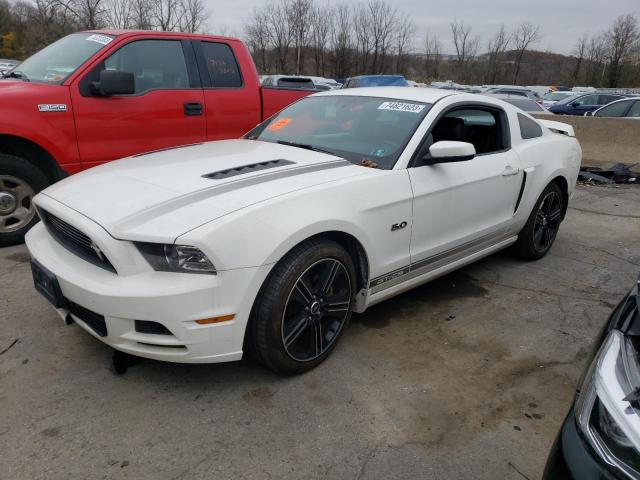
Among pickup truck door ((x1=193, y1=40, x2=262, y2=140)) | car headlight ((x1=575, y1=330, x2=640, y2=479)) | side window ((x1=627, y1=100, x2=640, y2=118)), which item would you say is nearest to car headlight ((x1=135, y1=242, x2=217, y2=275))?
car headlight ((x1=575, y1=330, x2=640, y2=479))

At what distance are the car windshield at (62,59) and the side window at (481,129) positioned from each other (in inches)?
127

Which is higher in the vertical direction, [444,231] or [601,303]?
[444,231]

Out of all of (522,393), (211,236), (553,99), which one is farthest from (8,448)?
(553,99)

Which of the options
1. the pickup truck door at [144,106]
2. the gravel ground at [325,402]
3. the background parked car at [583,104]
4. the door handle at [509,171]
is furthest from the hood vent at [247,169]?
the background parked car at [583,104]

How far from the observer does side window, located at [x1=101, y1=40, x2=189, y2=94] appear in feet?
15.5

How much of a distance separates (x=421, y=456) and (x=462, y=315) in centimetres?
157

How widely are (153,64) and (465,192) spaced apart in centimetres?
326

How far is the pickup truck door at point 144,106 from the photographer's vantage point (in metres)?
4.51

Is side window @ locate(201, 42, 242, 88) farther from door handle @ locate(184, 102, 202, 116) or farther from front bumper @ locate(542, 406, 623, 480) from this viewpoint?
front bumper @ locate(542, 406, 623, 480)

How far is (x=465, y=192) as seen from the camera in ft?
11.8

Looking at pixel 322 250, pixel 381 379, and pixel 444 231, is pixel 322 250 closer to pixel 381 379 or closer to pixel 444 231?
pixel 381 379

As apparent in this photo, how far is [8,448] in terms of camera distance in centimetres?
221

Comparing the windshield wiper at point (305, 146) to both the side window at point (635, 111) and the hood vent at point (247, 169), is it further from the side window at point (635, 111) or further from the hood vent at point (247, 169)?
the side window at point (635, 111)

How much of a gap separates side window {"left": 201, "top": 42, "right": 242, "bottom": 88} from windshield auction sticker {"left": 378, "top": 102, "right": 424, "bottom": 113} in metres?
2.32
